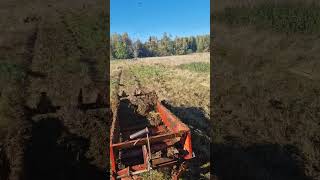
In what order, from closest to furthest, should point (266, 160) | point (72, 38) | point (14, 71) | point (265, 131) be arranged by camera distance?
point (266, 160)
point (265, 131)
point (14, 71)
point (72, 38)

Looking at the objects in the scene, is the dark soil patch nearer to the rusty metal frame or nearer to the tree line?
the rusty metal frame

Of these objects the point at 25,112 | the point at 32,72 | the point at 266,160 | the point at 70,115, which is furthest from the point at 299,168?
the point at 32,72

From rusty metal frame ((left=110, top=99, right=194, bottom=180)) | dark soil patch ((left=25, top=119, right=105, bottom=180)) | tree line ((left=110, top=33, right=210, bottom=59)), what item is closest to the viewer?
rusty metal frame ((left=110, top=99, right=194, bottom=180))

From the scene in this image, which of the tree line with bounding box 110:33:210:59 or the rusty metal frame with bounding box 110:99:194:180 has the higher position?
the tree line with bounding box 110:33:210:59

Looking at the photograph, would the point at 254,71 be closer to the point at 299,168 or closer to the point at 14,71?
the point at 299,168

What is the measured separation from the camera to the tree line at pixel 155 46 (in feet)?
310

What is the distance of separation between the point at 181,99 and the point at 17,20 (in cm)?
1757

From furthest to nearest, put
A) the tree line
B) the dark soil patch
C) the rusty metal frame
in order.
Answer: the tree line
the dark soil patch
the rusty metal frame

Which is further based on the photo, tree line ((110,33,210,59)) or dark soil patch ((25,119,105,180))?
tree line ((110,33,210,59))

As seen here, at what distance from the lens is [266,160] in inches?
277

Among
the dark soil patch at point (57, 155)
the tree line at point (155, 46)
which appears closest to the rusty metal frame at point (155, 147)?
the dark soil patch at point (57, 155)

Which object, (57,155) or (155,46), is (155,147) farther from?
(155,46)

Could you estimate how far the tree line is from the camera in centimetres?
9444

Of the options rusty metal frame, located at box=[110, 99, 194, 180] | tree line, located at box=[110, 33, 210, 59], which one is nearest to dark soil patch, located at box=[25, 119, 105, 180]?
rusty metal frame, located at box=[110, 99, 194, 180]
